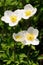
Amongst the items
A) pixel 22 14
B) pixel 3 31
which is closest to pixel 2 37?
pixel 3 31

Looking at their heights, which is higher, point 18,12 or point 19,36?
point 18,12

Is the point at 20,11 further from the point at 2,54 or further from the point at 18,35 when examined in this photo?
the point at 2,54

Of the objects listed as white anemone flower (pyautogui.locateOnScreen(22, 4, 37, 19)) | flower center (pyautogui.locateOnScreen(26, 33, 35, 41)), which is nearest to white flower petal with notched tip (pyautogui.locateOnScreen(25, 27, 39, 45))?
flower center (pyautogui.locateOnScreen(26, 33, 35, 41))

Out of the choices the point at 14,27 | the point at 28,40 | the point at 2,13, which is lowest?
the point at 28,40

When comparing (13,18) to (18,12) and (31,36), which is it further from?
(31,36)

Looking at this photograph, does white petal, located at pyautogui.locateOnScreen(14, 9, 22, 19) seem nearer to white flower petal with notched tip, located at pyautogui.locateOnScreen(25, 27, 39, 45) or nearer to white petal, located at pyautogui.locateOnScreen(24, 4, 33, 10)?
white petal, located at pyautogui.locateOnScreen(24, 4, 33, 10)

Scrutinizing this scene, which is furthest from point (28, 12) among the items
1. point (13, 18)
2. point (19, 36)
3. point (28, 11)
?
point (19, 36)
